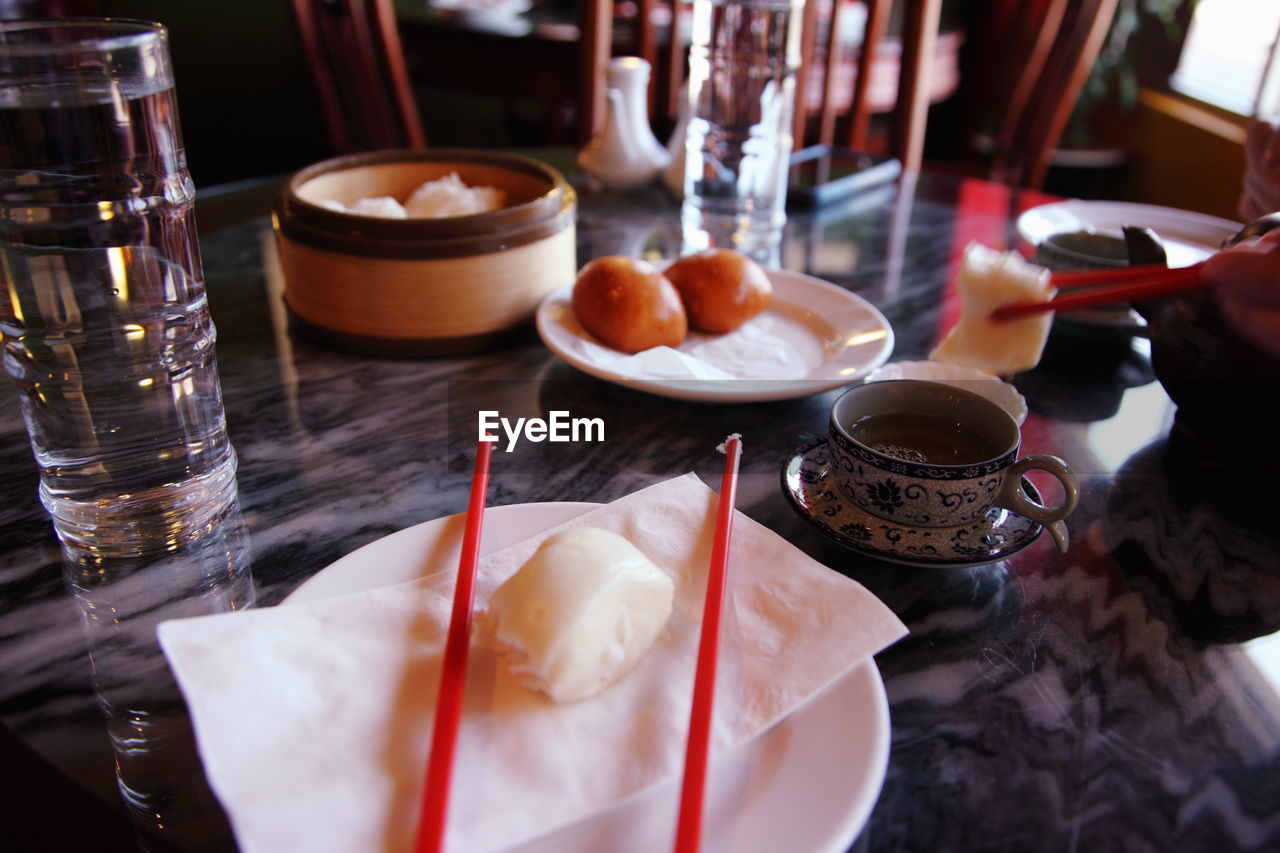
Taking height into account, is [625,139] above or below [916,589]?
above

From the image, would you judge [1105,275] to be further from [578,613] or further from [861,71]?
[861,71]

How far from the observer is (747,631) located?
519mm

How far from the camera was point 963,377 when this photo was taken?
0.82 metres

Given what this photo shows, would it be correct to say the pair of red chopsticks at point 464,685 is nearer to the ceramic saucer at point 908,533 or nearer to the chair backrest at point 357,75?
the ceramic saucer at point 908,533

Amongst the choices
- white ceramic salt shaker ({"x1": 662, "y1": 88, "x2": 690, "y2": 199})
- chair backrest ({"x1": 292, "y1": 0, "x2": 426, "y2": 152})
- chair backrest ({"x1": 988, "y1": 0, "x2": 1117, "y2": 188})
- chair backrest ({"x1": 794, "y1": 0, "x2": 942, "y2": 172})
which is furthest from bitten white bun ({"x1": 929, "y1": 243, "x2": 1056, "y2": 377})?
chair backrest ({"x1": 988, "y1": 0, "x2": 1117, "y2": 188})

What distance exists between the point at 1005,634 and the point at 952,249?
78 centimetres

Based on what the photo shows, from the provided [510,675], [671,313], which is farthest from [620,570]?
[671,313]

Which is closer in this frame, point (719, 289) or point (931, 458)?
point (931, 458)

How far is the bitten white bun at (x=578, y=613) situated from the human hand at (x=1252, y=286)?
0.47 meters

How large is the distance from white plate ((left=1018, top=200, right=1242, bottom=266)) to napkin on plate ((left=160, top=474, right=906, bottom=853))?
833mm

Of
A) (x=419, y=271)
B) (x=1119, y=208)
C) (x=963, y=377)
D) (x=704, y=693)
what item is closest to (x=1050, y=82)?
(x=1119, y=208)

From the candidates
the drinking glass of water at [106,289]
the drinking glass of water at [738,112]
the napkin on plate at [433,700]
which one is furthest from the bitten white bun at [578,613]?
the drinking glass of water at [738,112]

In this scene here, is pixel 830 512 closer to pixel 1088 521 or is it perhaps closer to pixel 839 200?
pixel 1088 521

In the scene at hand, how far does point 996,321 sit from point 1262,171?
1.59ft
